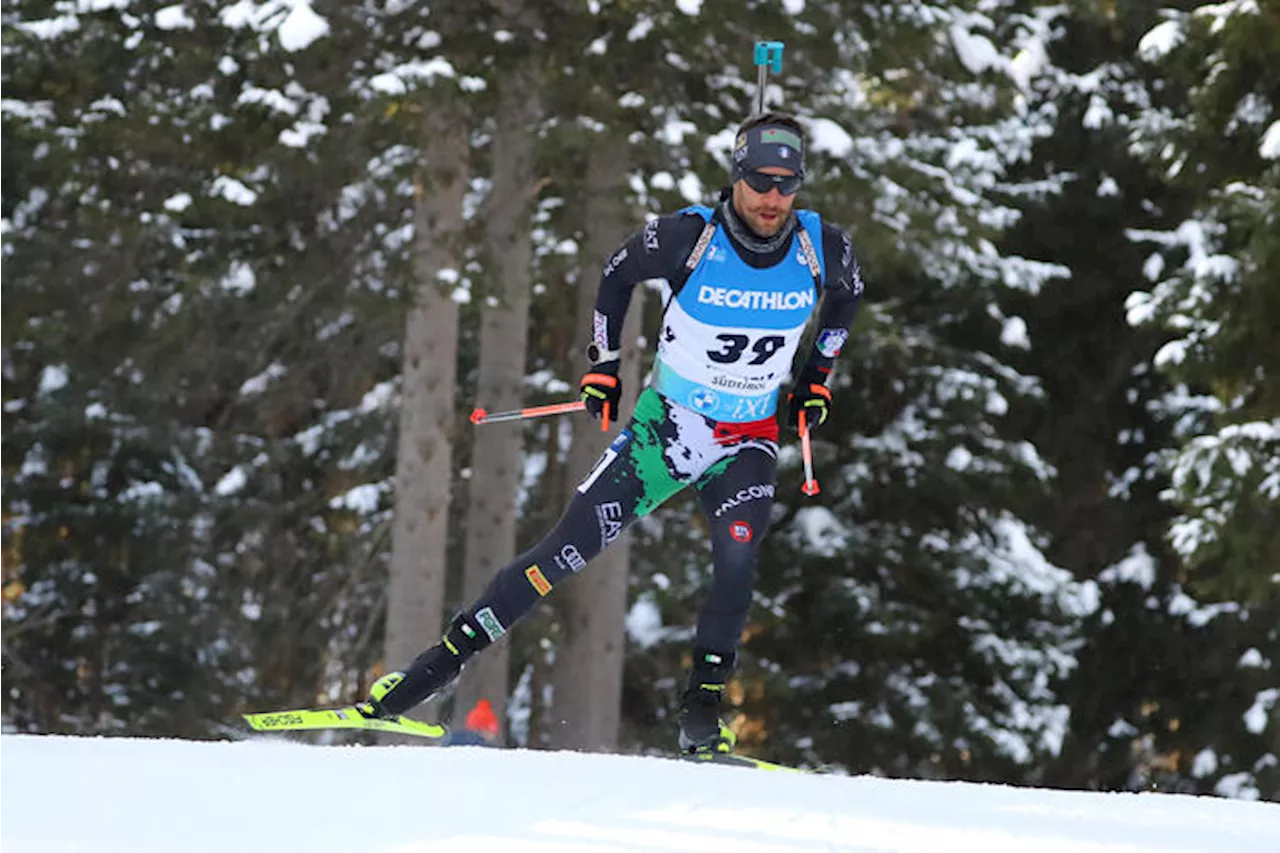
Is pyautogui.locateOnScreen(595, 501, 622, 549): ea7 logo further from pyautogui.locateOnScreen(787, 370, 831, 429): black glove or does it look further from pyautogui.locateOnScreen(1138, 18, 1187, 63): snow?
pyautogui.locateOnScreen(1138, 18, 1187, 63): snow

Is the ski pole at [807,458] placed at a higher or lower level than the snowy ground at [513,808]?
higher

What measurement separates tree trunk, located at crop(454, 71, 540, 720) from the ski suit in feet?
22.6

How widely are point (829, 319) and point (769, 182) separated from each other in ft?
2.47

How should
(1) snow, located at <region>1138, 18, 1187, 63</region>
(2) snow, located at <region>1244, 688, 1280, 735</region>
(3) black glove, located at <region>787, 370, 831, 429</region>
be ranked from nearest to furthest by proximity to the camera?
1. (3) black glove, located at <region>787, 370, 831, 429</region>
2. (1) snow, located at <region>1138, 18, 1187, 63</region>
3. (2) snow, located at <region>1244, 688, 1280, 735</region>

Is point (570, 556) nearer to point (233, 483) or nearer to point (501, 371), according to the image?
point (501, 371)

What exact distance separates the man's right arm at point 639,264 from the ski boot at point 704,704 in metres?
1.17

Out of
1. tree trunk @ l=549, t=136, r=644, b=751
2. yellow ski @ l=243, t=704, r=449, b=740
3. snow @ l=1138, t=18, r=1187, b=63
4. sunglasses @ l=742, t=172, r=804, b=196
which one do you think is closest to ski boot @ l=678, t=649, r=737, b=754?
yellow ski @ l=243, t=704, r=449, b=740

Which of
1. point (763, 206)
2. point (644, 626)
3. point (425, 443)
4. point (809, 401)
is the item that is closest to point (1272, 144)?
point (809, 401)

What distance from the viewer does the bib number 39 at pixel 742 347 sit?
6660 millimetres

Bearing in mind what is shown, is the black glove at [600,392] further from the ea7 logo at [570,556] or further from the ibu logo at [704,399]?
the ea7 logo at [570,556]

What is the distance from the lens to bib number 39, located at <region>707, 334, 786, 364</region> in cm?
666

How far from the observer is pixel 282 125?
43.4 feet

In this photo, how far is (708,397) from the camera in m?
6.74

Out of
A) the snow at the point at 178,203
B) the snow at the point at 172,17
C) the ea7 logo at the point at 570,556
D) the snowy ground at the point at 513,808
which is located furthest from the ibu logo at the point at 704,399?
the snow at the point at 178,203
